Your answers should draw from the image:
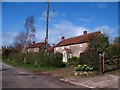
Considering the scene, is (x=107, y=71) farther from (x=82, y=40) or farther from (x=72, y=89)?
(x=82, y=40)

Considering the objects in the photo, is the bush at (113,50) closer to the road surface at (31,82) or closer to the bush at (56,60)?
the bush at (56,60)

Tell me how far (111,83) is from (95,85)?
107cm

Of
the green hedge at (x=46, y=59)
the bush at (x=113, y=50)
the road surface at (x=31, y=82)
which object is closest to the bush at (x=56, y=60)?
the green hedge at (x=46, y=59)

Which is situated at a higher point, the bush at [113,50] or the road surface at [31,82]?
the bush at [113,50]

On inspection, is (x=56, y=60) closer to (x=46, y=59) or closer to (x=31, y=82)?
(x=46, y=59)

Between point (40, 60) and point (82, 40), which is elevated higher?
point (82, 40)

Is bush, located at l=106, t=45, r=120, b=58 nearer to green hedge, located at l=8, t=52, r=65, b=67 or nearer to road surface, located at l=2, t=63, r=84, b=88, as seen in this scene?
green hedge, located at l=8, t=52, r=65, b=67

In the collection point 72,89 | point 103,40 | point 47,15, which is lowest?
point 72,89

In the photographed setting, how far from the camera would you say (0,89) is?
13.7 m

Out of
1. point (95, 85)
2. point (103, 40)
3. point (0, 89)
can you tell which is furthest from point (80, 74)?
point (103, 40)

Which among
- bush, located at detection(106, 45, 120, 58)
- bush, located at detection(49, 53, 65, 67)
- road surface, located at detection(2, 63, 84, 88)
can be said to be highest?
bush, located at detection(106, 45, 120, 58)

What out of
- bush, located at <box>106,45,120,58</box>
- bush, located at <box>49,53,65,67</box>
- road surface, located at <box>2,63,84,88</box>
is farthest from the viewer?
bush, located at <box>49,53,65,67</box>

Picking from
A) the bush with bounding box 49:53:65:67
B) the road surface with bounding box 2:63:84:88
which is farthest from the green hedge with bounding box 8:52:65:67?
the road surface with bounding box 2:63:84:88

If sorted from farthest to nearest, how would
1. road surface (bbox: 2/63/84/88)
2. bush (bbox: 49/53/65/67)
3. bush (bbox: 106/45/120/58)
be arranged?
bush (bbox: 49/53/65/67) < bush (bbox: 106/45/120/58) < road surface (bbox: 2/63/84/88)
